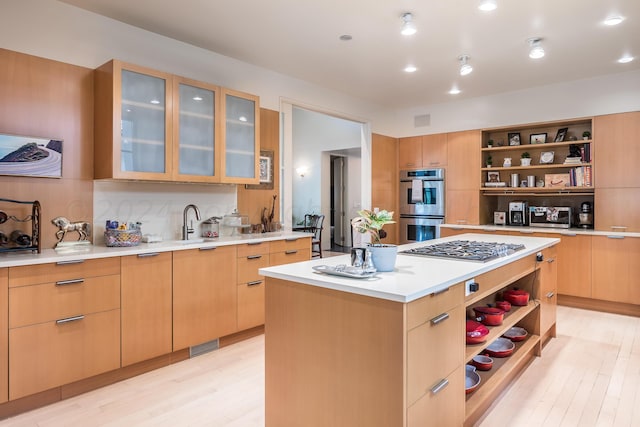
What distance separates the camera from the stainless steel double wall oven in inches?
230

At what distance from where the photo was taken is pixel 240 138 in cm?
371

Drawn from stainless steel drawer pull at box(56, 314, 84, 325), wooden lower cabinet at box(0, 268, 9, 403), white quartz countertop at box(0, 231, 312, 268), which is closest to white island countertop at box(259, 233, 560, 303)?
white quartz countertop at box(0, 231, 312, 268)

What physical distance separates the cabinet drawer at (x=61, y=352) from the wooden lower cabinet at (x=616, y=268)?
476 centimetres

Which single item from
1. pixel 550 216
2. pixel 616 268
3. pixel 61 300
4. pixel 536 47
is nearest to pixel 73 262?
pixel 61 300

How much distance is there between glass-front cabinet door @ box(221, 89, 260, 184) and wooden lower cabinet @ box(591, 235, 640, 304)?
151 inches

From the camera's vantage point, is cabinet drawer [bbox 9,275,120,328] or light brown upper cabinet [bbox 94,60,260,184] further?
light brown upper cabinet [bbox 94,60,260,184]

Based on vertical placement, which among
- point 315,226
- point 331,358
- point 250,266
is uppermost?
point 315,226

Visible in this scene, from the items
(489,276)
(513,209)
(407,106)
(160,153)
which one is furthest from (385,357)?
(407,106)

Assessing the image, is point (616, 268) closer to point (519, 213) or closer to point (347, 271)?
point (519, 213)

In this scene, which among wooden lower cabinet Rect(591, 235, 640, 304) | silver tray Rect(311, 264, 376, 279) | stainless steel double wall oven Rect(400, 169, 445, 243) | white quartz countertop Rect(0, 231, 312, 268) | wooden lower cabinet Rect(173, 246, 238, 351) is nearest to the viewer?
silver tray Rect(311, 264, 376, 279)

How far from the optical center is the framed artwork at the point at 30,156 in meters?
2.60

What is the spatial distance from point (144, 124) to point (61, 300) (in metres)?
1.37

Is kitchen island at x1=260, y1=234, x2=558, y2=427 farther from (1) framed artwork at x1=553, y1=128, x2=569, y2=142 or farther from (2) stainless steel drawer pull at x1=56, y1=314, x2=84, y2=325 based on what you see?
(1) framed artwork at x1=553, y1=128, x2=569, y2=142

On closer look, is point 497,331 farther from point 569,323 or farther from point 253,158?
point 253,158
